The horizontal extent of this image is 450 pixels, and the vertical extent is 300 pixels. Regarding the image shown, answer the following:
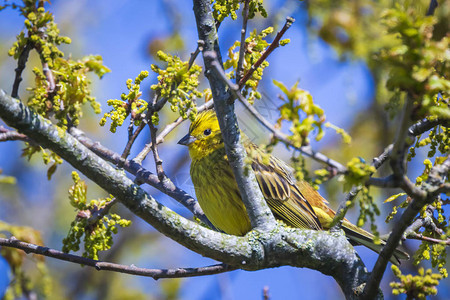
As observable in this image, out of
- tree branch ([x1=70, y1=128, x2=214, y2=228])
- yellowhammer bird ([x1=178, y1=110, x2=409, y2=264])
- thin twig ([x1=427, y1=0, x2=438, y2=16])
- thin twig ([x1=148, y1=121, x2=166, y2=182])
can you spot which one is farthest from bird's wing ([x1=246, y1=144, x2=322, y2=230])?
thin twig ([x1=427, y1=0, x2=438, y2=16])

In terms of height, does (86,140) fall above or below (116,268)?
above

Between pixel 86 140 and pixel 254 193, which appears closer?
pixel 254 193

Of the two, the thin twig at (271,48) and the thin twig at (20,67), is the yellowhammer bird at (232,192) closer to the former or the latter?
the thin twig at (271,48)

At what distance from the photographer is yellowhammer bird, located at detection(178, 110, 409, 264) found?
364 cm

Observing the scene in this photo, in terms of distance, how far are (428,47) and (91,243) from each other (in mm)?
1887

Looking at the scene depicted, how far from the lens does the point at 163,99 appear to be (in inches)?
90.7

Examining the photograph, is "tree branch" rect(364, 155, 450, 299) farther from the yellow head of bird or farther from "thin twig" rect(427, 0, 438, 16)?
the yellow head of bird

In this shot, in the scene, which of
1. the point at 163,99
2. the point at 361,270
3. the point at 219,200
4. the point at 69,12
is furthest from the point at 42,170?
the point at 361,270

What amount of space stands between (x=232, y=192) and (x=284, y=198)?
527mm

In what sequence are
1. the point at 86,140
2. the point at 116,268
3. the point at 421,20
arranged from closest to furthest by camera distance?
the point at 421,20, the point at 116,268, the point at 86,140

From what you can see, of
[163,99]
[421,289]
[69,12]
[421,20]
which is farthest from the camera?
[69,12]

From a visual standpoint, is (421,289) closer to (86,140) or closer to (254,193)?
(254,193)

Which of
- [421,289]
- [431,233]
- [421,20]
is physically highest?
[431,233]

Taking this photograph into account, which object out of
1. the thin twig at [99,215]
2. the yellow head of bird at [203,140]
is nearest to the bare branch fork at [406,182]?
the thin twig at [99,215]
